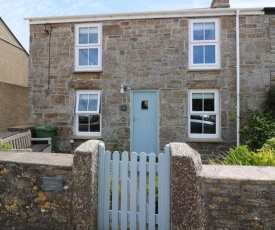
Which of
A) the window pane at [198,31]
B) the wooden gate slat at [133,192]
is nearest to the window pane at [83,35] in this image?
the window pane at [198,31]

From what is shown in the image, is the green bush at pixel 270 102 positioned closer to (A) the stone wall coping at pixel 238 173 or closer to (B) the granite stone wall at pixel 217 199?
(A) the stone wall coping at pixel 238 173

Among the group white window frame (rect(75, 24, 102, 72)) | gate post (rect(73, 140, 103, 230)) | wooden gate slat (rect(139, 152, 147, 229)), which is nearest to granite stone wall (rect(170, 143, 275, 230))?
wooden gate slat (rect(139, 152, 147, 229))

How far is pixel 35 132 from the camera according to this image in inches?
344

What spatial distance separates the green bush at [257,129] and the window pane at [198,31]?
316cm

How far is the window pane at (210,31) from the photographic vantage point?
8.58 m

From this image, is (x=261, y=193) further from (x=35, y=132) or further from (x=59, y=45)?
(x=59, y=45)

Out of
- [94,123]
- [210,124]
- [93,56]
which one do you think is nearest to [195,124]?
[210,124]

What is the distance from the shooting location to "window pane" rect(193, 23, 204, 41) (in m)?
8.62

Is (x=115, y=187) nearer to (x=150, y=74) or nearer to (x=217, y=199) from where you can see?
(x=217, y=199)

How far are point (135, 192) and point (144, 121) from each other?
222 inches

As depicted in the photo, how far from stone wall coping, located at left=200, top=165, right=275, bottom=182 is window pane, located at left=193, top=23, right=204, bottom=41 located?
21.3ft

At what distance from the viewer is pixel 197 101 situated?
854 centimetres

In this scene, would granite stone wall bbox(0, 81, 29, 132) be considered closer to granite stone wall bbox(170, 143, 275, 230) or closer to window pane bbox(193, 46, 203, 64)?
window pane bbox(193, 46, 203, 64)

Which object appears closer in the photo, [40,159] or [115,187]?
[115,187]
